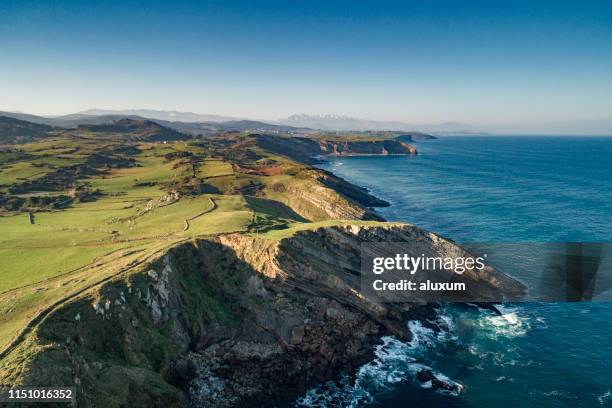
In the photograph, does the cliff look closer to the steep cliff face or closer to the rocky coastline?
the rocky coastline

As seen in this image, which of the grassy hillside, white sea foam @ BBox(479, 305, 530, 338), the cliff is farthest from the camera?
white sea foam @ BBox(479, 305, 530, 338)

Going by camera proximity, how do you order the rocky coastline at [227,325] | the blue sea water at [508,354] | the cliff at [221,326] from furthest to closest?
the blue sea water at [508,354]
the rocky coastline at [227,325]
the cliff at [221,326]

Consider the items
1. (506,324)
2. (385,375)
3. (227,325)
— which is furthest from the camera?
(506,324)

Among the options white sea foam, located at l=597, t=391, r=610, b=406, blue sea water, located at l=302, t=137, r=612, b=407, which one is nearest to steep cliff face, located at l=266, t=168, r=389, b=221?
blue sea water, located at l=302, t=137, r=612, b=407

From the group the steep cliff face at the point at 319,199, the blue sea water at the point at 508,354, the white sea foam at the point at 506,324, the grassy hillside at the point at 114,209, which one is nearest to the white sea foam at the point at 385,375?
the blue sea water at the point at 508,354

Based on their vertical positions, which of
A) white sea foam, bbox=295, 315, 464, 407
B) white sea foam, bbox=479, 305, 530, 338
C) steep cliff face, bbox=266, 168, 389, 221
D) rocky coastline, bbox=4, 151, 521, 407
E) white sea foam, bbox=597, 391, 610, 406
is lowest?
white sea foam, bbox=295, 315, 464, 407

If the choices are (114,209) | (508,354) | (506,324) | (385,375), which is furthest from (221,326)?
(114,209)

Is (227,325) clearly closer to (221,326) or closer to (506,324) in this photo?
(221,326)

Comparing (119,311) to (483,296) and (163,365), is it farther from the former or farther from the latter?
(483,296)

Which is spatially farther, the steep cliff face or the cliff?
the steep cliff face

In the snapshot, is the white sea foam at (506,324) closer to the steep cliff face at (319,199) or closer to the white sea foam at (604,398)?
the white sea foam at (604,398)
